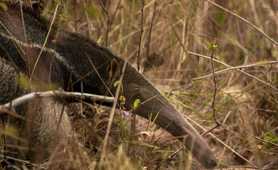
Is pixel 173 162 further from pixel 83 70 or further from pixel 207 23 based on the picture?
pixel 207 23

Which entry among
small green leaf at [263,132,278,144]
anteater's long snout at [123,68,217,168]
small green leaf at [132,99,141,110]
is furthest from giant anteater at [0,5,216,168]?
small green leaf at [263,132,278,144]

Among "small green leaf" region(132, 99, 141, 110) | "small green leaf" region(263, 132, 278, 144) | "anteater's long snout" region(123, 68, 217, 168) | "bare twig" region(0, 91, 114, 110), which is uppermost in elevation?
"bare twig" region(0, 91, 114, 110)

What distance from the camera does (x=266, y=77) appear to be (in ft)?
20.1

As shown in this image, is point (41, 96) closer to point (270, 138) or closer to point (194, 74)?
point (270, 138)

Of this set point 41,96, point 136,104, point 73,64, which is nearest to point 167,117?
point 136,104

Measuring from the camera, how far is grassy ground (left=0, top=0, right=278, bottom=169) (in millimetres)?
4977

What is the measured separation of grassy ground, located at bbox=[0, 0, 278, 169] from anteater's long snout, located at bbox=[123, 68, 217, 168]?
0.17m

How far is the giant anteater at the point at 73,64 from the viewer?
455 centimetres

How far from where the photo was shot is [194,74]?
6867 millimetres

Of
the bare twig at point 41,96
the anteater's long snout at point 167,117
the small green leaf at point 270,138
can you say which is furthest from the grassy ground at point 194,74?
the bare twig at point 41,96

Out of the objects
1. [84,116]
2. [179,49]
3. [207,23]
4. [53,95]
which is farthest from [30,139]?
[207,23]

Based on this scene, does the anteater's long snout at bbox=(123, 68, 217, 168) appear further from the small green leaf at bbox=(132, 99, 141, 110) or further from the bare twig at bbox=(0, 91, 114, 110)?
the bare twig at bbox=(0, 91, 114, 110)

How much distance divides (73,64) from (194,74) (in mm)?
2359

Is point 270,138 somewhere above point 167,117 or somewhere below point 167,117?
below
